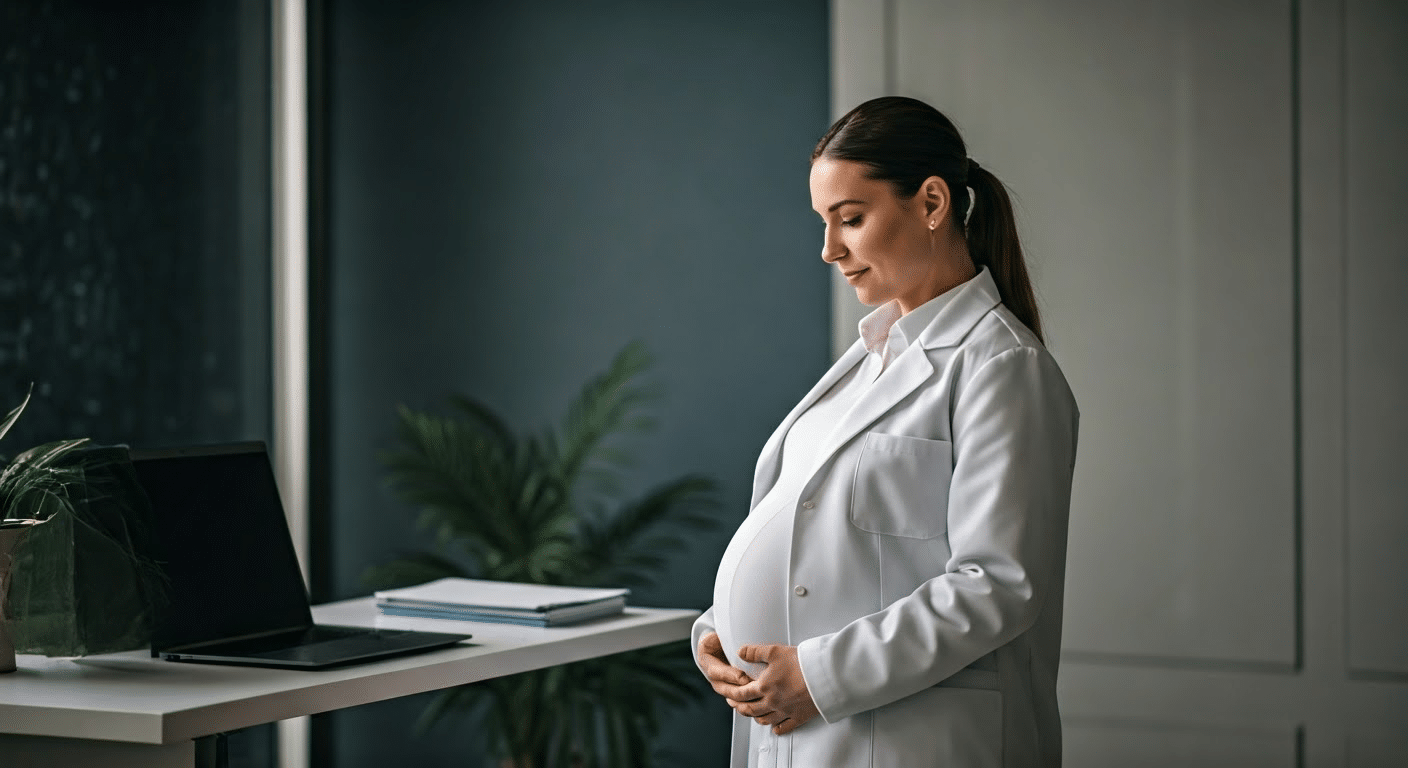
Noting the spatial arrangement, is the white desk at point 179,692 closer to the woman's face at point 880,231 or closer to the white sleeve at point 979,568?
the white sleeve at point 979,568

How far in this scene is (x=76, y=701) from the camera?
1.62 meters

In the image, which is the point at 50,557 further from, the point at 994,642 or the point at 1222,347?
the point at 1222,347

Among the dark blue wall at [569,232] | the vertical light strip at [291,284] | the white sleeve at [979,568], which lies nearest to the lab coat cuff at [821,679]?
the white sleeve at [979,568]

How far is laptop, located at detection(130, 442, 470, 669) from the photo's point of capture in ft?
6.28

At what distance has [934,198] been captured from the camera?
167 centimetres

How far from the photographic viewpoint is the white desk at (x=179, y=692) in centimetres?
157

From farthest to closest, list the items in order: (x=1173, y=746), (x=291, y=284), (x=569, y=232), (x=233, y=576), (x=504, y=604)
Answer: (x=291, y=284) < (x=569, y=232) < (x=1173, y=746) < (x=504, y=604) < (x=233, y=576)

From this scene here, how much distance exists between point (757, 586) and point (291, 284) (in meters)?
2.30

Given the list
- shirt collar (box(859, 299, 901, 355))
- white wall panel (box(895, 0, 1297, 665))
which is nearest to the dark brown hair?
shirt collar (box(859, 299, 901, 355))

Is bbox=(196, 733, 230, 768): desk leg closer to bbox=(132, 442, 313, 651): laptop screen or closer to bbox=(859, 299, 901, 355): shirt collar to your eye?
bbox=(132, 442, 313, 651): laptop screen

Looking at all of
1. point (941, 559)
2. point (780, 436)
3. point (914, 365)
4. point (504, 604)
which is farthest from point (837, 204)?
point (504, 604)

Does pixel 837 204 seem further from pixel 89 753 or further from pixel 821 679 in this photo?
pixel 89 753

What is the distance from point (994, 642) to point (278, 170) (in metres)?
2.63

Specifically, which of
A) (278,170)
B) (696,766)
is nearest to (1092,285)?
(696,766)
